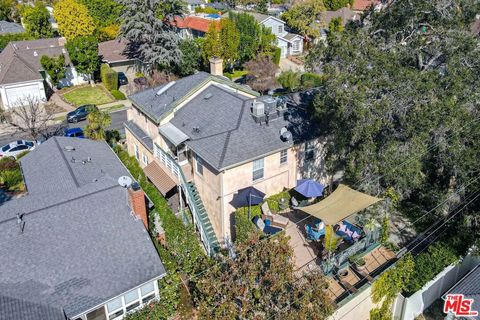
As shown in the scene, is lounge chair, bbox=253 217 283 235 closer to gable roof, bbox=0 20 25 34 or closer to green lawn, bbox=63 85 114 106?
green lawn, bbox=63 85 114 106

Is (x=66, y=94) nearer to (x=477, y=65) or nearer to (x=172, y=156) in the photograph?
(x=172, y=156)

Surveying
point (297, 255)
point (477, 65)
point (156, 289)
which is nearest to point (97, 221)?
point (156, 289)

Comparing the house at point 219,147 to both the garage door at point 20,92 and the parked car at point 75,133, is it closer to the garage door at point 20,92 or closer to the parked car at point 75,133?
the parked car at point 75,133

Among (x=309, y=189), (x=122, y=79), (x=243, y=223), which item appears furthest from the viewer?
(x=122, y=79)

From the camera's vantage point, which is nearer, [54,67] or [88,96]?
[54,67]

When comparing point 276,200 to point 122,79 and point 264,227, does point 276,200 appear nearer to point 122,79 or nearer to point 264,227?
point 264,227

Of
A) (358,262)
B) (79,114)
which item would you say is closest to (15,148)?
(79,114)

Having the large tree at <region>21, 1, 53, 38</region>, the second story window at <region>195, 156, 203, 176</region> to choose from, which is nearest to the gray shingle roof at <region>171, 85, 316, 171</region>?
the second story window at <region>195, 156, 203, 176</region>
